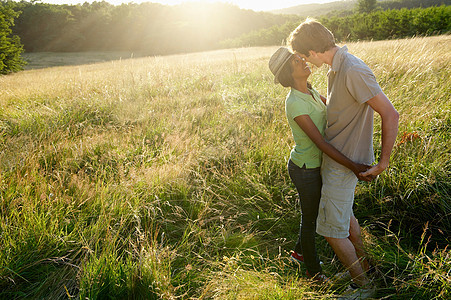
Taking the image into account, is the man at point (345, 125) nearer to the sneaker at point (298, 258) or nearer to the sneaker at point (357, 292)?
the sneaker at point (357, 292)

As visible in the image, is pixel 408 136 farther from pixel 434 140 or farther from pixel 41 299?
pixel 41 299

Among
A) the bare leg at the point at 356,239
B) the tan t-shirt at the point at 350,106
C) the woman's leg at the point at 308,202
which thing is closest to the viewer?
the tan t-shirt at the point at 350,106

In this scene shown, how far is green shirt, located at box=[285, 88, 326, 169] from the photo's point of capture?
187 centimetres

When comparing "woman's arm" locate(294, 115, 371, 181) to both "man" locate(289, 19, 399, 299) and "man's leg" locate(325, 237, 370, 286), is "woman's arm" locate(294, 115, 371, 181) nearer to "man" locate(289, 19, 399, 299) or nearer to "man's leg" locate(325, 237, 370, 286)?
"man" locate(289, 19, 399, 299)

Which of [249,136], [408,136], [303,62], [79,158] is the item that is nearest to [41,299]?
[79,158]

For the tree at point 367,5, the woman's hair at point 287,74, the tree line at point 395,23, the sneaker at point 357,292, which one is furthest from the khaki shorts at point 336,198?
the tree at point 367,5

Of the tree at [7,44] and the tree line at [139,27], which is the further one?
the tree line at [139,27]

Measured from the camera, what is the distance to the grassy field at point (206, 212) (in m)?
1.86

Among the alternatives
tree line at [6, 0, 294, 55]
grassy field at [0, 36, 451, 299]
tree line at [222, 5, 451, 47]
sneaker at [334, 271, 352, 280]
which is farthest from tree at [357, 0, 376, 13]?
sneaker at [334, 271, 352, 280]

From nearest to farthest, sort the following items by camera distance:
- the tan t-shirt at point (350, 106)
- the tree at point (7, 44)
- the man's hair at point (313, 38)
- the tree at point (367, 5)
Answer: the tan t-shirt at point (350, 106), the man's hair at point (313, 38), the tree at point (7, 44), the tree at point (367, 5)

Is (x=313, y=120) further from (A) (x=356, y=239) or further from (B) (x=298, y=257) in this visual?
(B) (x=298, y=257)

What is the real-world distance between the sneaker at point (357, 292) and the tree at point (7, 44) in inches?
692

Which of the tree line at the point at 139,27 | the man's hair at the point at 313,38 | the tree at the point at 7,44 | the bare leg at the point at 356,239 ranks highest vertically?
the tree line at the point at 139,27

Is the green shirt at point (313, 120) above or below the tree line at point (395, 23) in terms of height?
below
